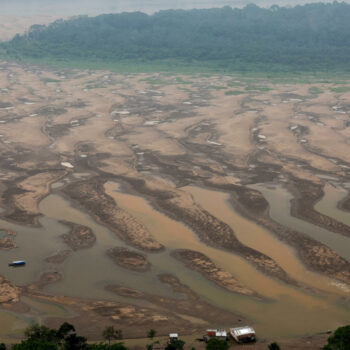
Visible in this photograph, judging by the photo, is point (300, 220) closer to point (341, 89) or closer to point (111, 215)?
point (111, 215)

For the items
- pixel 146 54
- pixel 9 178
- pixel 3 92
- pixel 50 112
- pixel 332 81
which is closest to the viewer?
pixel 9 178

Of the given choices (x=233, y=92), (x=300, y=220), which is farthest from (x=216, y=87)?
(x=300, y=220)

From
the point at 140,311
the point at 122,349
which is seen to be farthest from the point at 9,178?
the point at 122,349

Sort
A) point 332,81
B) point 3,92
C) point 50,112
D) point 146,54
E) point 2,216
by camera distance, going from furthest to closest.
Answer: point 146,54 → point 332,81 → point 3,92 → point 50,112 → point 2,216

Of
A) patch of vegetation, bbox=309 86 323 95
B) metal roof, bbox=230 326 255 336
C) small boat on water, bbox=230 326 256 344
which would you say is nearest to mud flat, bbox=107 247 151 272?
metal roof, bbox=230 326 255 336

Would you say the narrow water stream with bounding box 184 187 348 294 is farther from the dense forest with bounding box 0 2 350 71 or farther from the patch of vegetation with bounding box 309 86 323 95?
the dense forest with bounding box 0 2 350 71

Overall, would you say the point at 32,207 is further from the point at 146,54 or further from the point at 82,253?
the point at 146,54

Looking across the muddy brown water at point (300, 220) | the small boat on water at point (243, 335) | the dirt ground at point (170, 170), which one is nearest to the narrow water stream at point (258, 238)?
the dirt ground at point (170, 170)
